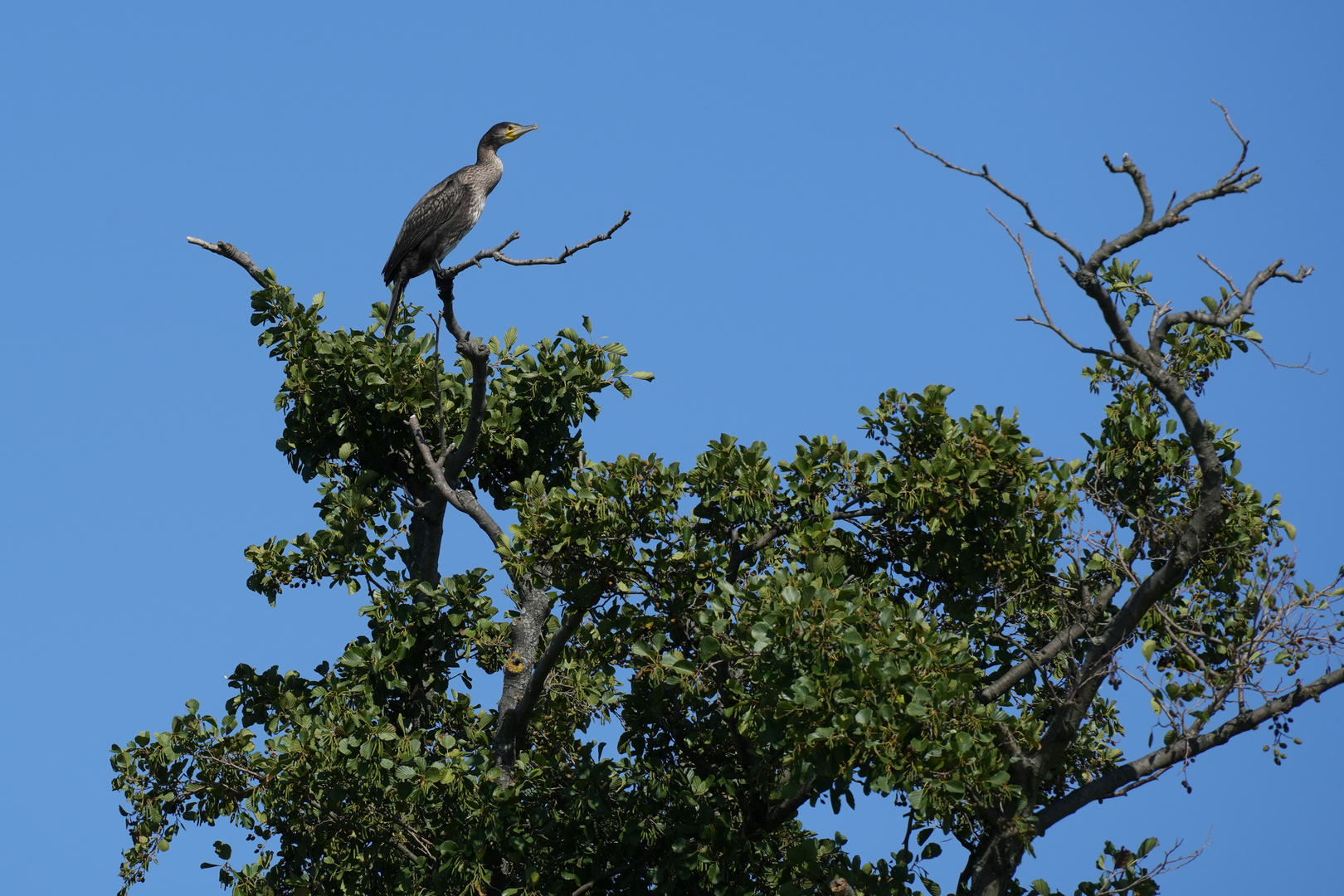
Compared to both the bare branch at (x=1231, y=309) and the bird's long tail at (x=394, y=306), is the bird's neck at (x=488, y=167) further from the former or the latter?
the bare branch at (x=1231, y=309)

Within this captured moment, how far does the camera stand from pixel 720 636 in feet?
27.4

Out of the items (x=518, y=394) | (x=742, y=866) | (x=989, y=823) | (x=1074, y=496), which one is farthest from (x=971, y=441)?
(x=518, y=394)

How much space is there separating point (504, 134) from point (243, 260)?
366 cm

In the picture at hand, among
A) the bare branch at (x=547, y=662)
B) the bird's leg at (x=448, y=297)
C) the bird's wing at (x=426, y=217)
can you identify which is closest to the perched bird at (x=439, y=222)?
the bird's wing at (x=426, y=217)

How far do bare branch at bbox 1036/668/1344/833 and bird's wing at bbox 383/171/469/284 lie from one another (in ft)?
25.7

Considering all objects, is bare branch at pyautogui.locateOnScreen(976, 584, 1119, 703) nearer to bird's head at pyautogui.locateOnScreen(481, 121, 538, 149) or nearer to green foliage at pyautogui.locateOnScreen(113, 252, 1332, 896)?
green foliage at pyautogui.locateOnScreen(113, 252, 1332, 896)

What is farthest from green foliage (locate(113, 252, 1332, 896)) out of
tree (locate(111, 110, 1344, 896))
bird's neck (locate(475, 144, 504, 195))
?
bird's neck (locate(475, 144, 504, 195))

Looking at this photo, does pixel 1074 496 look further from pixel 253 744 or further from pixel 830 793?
pixel 253 744

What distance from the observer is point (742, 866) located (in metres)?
9.30

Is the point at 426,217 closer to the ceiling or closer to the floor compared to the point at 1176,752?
closer to the ceiling

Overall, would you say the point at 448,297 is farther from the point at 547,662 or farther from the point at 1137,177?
the point at 1137,177

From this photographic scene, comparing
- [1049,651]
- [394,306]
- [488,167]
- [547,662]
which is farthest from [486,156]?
[1049,651]

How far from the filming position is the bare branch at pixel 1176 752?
27.4 ft

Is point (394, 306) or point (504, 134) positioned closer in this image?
point (394, 306)
